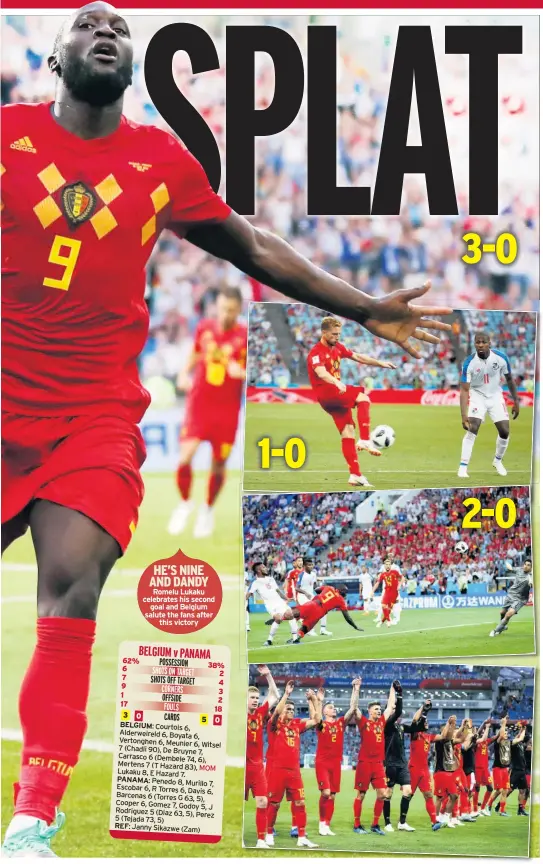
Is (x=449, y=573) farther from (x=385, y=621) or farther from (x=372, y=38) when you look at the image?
(x=372, y=38)

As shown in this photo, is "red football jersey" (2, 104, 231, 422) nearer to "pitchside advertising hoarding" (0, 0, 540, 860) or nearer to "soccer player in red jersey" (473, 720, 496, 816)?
"pitchside advertising hoarding" (0, 0, 540, 860)

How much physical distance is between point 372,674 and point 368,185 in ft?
7.47

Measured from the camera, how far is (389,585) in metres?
5.65

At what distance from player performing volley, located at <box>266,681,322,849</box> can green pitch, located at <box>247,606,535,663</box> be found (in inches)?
7.8

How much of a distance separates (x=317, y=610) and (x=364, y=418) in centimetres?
92

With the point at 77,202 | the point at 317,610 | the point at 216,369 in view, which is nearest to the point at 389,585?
the point at 317,610

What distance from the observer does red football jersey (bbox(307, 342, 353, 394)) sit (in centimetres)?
564

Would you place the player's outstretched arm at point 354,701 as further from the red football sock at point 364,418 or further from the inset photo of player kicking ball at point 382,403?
the red football sock at point 364,418

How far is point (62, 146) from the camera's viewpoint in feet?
16.6

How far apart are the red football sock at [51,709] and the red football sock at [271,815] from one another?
1.21 meters

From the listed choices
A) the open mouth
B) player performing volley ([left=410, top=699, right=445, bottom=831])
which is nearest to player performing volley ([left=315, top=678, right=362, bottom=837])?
player performing volley ([left=410, top=699, right=445, bottom=831])

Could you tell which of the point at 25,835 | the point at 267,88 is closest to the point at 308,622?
the point at 25,835

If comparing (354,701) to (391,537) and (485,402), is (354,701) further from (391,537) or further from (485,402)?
(485,402)

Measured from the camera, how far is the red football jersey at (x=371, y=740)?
566 cm
